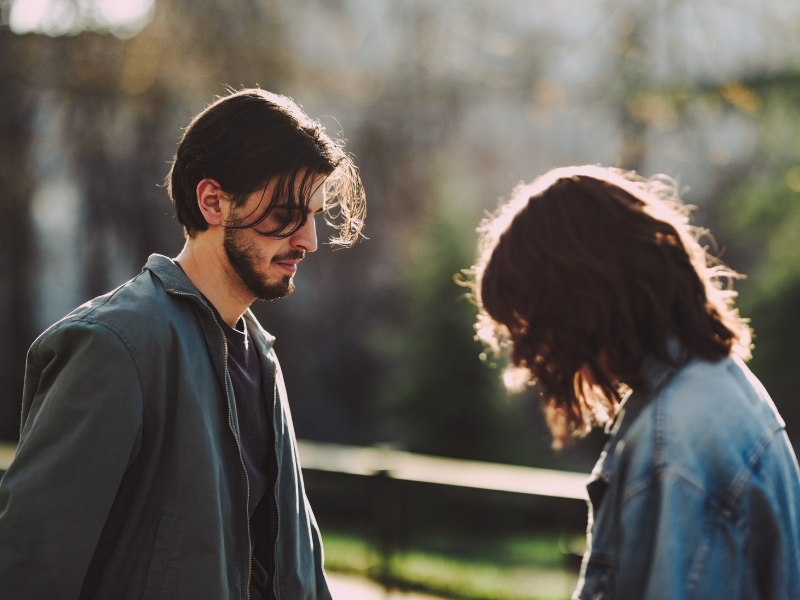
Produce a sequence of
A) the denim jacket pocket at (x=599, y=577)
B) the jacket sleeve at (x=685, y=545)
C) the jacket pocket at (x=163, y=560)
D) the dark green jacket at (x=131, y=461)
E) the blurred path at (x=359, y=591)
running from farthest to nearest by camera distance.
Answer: the blurred path at (x=359, y=591), the jacket pocket at (x=163, y=560), the dark green jacket at (x=131, y=461), the denim jacket pocket at (x=599, y=577), the jacket sleeve at (x=685, y=545)

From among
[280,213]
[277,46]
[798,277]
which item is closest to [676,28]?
[798,277]

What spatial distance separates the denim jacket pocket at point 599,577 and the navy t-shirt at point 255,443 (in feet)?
3.46

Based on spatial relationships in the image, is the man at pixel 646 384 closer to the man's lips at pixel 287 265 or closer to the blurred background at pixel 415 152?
the man's lips at pixel 287 265

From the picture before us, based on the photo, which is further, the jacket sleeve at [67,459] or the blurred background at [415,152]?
the blurred background at [415,152]

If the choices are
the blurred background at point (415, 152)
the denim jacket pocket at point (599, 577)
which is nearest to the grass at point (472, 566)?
the blurred background at point (415, 152)

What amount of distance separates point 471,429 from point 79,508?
1039cm

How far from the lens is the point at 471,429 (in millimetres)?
11750

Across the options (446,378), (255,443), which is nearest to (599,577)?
(255,443)

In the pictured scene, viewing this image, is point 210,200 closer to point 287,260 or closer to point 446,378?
point 287,260

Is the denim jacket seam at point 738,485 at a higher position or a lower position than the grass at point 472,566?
higher

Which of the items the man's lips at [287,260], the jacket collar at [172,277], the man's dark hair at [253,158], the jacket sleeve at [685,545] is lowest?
the jacket sleeve at [685,545]

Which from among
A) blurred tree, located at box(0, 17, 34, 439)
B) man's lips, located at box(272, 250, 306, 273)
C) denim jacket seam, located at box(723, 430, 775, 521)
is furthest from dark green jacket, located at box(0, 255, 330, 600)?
blurred tree, located at box(0, 17, 34, 439)

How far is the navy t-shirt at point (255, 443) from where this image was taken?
2.20 m

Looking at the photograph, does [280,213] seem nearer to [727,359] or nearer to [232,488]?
[232,488]
